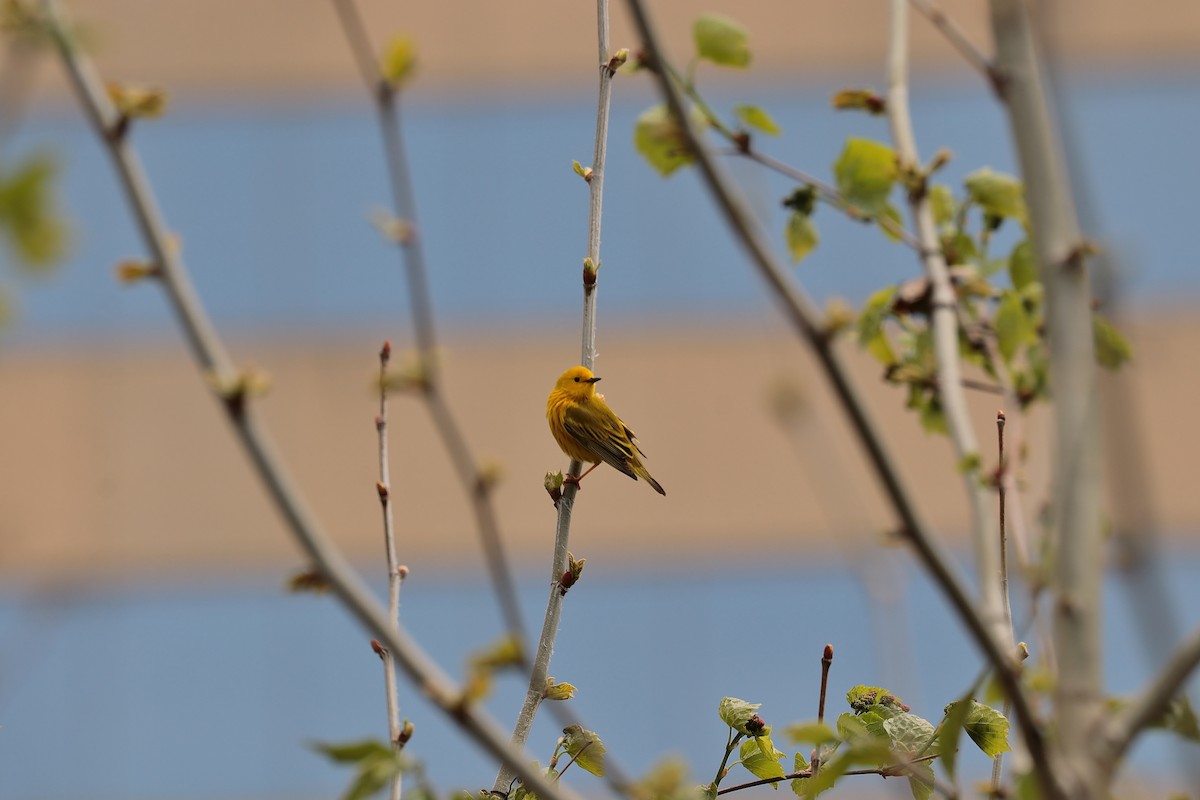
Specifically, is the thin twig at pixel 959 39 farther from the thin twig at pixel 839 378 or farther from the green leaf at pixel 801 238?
the green leaf at pixel 801 238

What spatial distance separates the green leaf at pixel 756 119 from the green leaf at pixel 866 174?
171 mm

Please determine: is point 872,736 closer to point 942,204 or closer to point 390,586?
point 390,586

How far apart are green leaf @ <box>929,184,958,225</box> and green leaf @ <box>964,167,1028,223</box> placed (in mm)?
95

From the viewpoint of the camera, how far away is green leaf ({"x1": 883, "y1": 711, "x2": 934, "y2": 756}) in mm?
1937

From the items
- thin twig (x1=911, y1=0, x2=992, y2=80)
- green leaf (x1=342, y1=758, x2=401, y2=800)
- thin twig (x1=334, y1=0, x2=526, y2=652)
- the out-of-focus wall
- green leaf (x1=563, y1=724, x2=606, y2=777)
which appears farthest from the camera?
the out-of-focus wall

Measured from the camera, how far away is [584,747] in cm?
212

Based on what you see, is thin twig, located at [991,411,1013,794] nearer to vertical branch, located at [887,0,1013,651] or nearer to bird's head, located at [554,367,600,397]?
vertical branch, located at [887,0,1013,651]

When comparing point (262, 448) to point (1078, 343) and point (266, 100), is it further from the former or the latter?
point (266, 100)

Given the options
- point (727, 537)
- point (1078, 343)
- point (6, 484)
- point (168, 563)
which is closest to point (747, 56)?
point (1078, 343)

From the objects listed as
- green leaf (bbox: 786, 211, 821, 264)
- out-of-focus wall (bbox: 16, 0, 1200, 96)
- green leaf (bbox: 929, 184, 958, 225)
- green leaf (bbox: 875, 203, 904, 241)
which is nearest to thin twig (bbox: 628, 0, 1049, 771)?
green leaf (bbox: 875, 203, 904, 241)

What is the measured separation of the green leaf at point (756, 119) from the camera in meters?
2.19

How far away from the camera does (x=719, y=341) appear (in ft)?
38.6

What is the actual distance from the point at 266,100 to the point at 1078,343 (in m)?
11.8

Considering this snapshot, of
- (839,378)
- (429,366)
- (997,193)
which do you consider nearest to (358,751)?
(429,366)
